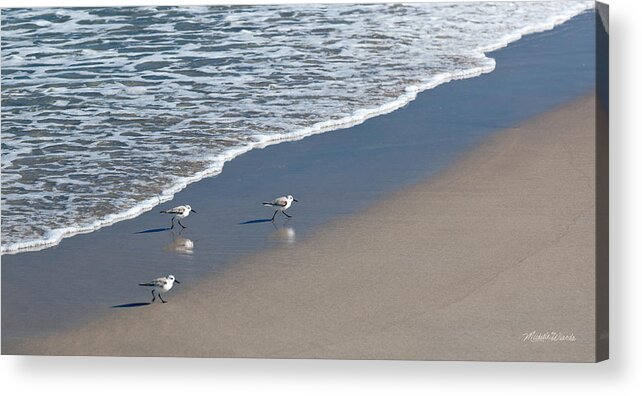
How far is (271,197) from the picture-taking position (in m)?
6.93

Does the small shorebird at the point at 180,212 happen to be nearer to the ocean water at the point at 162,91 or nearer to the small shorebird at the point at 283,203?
the ocean water at the point at 162,91

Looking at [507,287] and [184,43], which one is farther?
[184,43]

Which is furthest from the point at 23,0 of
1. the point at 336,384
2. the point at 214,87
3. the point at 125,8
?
the point at 336,384

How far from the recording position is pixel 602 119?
6492mm

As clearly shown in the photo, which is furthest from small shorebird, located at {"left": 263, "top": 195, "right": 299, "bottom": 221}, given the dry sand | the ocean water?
the ocean water

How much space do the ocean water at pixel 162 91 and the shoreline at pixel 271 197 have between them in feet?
0.34

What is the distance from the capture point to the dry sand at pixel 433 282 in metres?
Result: 6.54

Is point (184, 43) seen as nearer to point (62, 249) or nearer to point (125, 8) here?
point (125, 8)

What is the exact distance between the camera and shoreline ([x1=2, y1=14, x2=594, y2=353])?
679 centimetres

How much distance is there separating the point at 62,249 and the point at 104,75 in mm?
995

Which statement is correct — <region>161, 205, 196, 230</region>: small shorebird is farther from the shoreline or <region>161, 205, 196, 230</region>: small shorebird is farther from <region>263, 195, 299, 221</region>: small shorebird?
<region>263, 195, 299, 221</region>: small shorebird

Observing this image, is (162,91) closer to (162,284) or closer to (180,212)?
(180,212)
